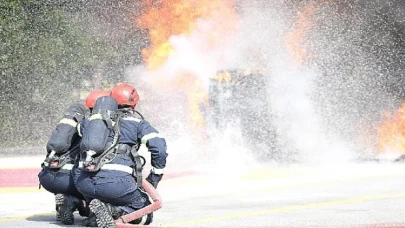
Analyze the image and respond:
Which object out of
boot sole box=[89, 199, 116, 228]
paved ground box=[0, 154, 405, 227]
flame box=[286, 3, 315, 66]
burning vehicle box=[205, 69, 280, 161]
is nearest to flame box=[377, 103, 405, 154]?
flame box=[286, 3, 315, 66]

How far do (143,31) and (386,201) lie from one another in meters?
18.9

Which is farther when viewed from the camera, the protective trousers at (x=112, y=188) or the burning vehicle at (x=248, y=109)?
the burning vehicle at (x=248, y=109)

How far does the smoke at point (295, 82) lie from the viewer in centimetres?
1891

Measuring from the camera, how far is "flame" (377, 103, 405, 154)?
66.9ft

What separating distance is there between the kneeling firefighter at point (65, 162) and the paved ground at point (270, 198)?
0.23 meters

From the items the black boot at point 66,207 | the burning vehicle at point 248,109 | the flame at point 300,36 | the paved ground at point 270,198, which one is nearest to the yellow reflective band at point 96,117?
the black boot at point 66,207

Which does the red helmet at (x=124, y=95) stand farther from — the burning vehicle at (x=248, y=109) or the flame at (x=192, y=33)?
the flame at (x=192, y=33)

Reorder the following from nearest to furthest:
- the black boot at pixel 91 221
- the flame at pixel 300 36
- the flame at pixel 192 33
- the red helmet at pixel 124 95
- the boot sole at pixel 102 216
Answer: the boot sole at pixel 102 216 → the black boot at pixel 91 221 → the red helmet at pixel 124 95 → the flame at pixel 192 33 → the flame at pixel 300 36

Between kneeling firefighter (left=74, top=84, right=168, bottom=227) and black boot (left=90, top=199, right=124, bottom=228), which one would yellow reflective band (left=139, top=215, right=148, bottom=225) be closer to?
kneeling firefighter (left=74, top=84, right=168, bottom=227)

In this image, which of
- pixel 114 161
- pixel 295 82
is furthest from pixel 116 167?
pixel 295 82

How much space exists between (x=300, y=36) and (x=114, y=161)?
50.8 ft

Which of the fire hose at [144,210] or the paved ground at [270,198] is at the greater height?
the paved ground at [270,198]

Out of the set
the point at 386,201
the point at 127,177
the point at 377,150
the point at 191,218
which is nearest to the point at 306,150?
the point at 377,150

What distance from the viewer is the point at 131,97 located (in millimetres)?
9039
